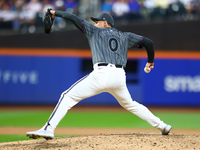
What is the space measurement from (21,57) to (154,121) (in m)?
8.40

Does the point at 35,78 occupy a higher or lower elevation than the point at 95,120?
higher

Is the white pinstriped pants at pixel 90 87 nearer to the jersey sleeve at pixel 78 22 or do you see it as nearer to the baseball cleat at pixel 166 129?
the jersey sleeve at pixel 78 22

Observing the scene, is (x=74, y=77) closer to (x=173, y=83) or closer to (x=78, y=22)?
(x=173, y=83)

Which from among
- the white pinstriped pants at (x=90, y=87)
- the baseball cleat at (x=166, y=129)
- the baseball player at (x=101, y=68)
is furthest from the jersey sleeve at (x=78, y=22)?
the baseball cleat at (x=166, y=129)

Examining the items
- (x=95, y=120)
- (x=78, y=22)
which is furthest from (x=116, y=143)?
(x=95, y=120)

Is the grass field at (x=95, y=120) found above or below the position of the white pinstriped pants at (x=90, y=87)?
below

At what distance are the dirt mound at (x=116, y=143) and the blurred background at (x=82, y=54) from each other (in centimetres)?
748

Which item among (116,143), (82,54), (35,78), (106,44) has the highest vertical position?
(82,54)

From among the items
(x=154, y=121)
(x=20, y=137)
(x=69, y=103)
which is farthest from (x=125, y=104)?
(x=20, y=137)

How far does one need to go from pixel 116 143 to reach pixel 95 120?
4782 millimetres

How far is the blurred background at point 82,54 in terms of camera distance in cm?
1273

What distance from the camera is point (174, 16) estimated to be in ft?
43.1

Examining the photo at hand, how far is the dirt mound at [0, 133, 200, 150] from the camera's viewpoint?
4.77 m

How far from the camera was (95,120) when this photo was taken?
9.72m
